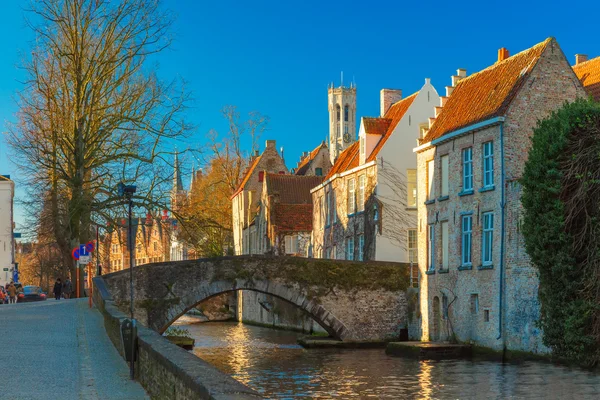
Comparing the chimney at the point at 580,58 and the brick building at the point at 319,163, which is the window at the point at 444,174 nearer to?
the chimney at the point at 580,58

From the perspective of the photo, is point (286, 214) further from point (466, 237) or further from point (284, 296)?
point (466, 237)

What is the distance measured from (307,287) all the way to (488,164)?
32.2 ft

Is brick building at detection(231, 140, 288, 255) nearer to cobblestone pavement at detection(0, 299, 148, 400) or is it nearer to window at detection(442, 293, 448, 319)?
window at detection(442, 293, 448, 319)

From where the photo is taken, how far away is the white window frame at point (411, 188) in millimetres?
41531

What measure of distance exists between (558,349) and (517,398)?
17.9ft

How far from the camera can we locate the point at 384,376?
27719mm

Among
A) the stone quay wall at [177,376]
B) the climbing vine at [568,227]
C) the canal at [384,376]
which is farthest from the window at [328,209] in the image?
the stone quay wall at [177,376]

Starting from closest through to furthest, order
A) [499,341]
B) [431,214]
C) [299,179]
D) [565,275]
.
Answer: [565,275] → [499,341] → [431,214] → [299,179]

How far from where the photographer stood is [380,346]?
127 ft

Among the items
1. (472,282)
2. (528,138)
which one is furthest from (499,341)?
(528,138)

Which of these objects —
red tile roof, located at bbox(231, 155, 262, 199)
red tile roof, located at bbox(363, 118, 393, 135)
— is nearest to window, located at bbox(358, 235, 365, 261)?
red tile roof, located at bbox(363, 118, 393, 135)

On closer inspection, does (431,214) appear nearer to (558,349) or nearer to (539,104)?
(539,104)

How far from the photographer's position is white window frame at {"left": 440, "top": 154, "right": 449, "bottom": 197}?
35188mm

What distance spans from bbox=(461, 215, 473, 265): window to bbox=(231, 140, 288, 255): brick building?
29.8 metres
